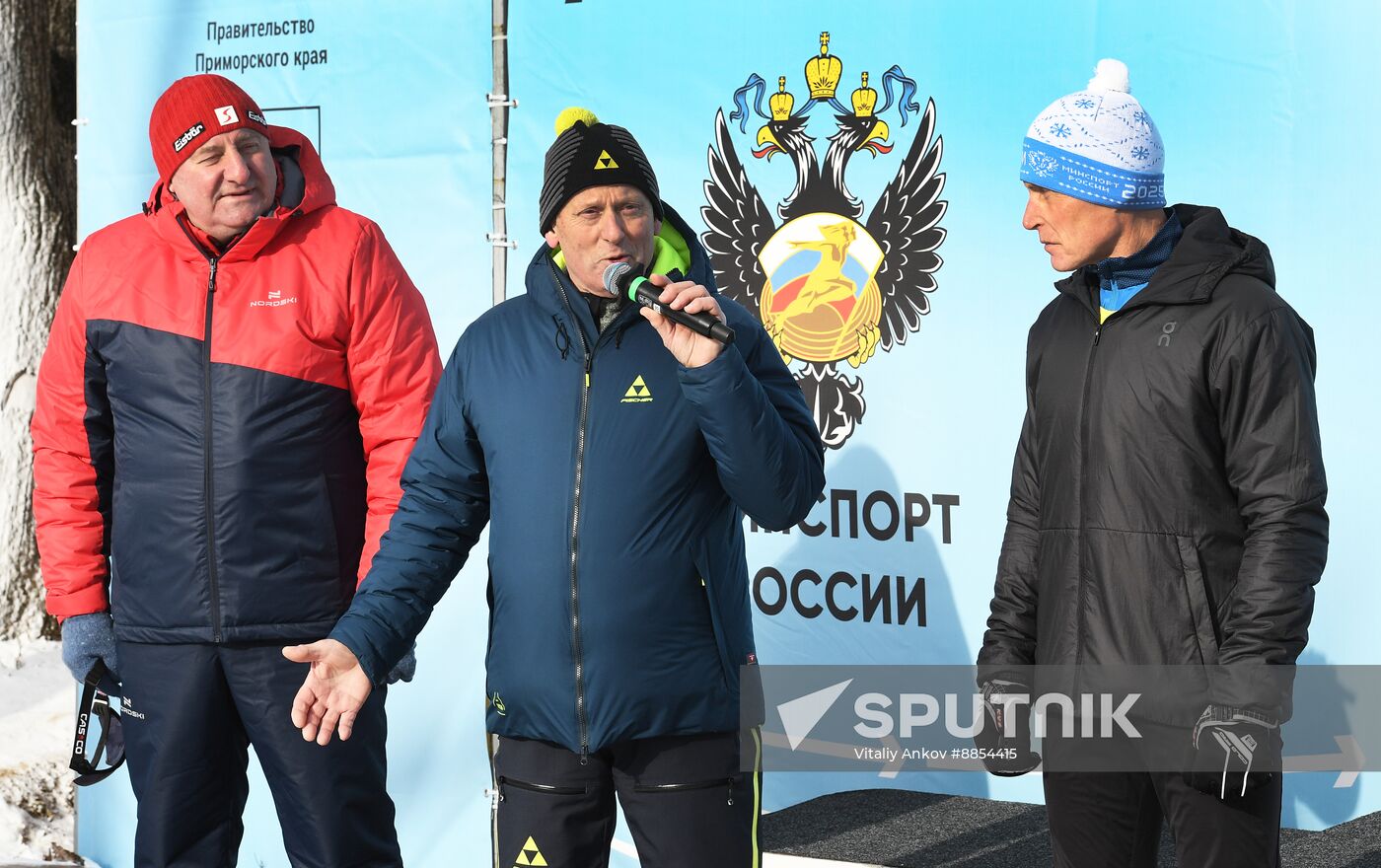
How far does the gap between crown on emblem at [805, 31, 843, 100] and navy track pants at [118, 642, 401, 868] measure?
5.46ft

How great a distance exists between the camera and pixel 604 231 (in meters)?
2.25

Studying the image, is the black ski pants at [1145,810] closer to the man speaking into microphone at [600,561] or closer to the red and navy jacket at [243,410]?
the man speaking into microphone at [600,561]

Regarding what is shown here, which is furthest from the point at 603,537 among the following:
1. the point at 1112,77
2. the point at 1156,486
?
the point at 1112,77

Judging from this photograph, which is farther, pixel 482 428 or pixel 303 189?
pixel 303 189

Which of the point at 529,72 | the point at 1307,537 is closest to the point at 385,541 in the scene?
the point at 1307,537

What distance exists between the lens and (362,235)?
2.96 m

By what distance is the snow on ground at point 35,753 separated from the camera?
4.75 meters

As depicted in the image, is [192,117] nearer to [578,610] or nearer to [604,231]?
[604,231]

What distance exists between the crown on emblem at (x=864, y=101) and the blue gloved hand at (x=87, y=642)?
6.48ft

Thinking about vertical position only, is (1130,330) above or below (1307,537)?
above

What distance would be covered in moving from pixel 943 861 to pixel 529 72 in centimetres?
216

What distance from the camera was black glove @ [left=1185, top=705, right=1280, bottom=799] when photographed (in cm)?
207

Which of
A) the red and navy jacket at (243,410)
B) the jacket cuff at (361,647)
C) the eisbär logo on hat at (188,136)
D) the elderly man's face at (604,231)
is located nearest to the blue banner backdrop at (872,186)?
the red and navy jacket at (243,410)

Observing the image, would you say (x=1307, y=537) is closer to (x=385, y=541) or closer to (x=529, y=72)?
(x=385, y=541)
